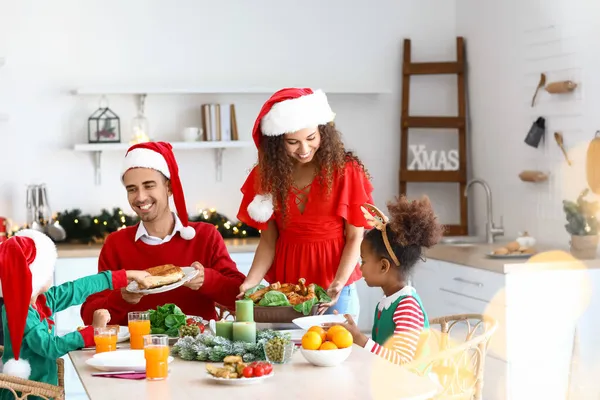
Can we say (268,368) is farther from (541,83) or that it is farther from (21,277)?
(541,83)

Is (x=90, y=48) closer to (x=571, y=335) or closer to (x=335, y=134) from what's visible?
(x=335, y=134)

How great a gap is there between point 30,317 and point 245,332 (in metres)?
0.58

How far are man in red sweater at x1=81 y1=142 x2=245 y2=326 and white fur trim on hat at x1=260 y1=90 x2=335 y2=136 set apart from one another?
0.39 m

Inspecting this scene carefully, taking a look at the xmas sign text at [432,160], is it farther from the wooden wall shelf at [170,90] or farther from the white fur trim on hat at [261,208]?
the white fur trim on hat at [261,208]

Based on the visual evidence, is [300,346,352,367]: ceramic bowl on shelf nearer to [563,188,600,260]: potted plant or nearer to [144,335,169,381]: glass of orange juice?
[144,335,169,381]: glass of orange juice

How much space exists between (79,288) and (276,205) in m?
0.76

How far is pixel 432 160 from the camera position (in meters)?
5.62

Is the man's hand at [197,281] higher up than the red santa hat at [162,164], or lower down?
lower down

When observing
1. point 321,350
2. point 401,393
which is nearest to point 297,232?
point 321,350

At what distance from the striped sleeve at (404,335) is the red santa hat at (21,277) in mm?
915

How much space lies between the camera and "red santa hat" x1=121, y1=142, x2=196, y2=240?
3.22 m

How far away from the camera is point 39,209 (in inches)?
201

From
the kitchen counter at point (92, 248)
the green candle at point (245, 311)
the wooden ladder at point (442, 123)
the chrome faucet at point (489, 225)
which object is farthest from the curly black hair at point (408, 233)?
the wooden ladder at point (442, 123)

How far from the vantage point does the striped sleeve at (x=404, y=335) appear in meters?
2.55
